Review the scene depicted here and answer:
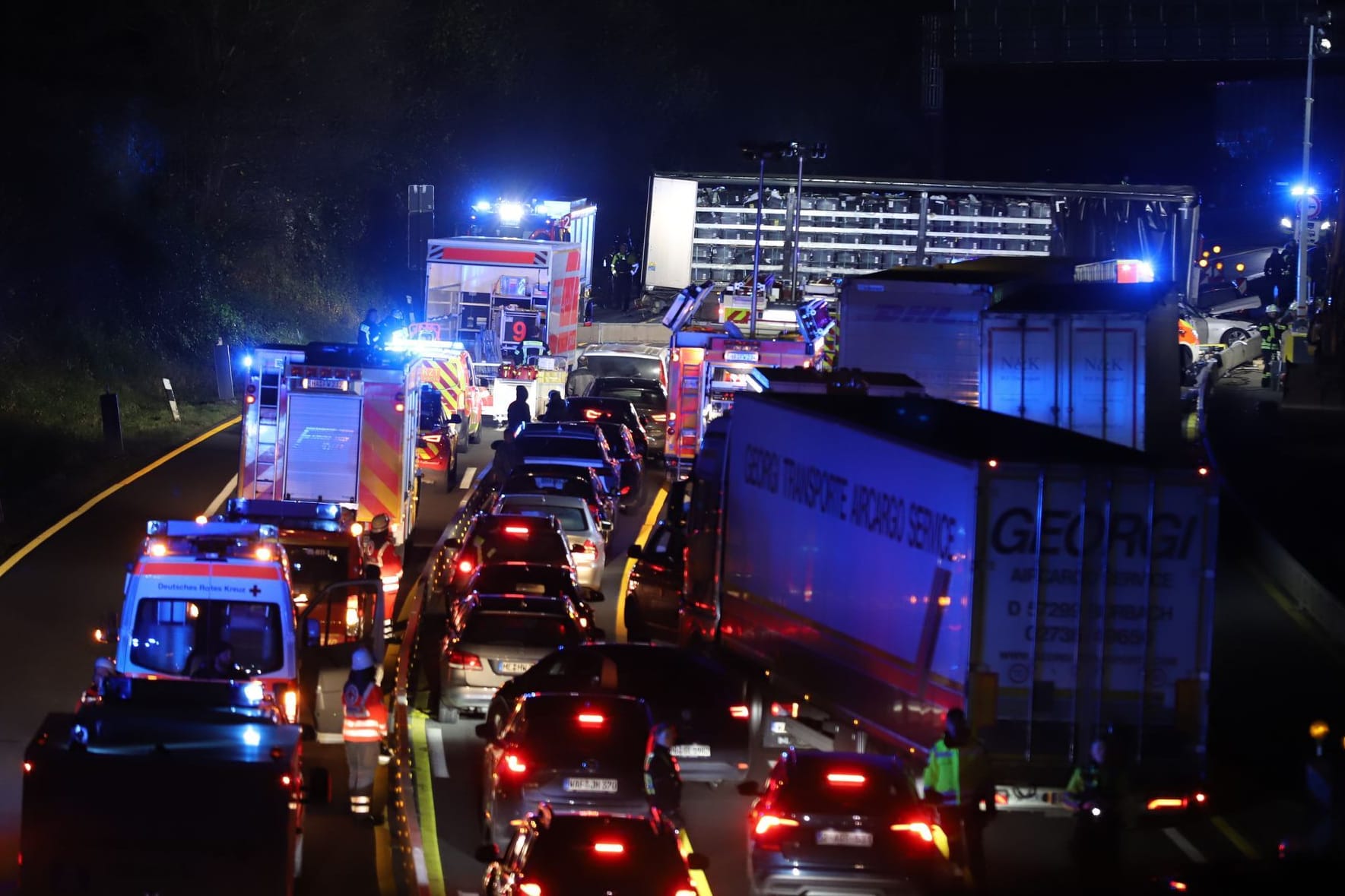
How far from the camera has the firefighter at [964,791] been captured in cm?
1373

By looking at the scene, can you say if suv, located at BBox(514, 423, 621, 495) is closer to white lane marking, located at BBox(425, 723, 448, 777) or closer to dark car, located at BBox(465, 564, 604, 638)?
dark car, located at BBox(465, 564, 604, 638)

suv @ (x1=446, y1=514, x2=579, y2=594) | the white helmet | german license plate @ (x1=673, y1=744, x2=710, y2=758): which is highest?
suv @ (x1=446, y1=514, x2=579, y2=594)

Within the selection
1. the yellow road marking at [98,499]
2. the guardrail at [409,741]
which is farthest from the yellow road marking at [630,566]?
the yellow road marking at [98,499]

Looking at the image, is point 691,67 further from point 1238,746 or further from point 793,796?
point 793,796

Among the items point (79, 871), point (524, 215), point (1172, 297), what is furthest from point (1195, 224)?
point (79, 871)

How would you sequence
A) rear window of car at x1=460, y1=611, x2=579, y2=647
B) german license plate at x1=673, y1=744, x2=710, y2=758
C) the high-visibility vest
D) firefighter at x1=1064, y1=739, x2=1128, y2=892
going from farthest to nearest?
rear window of car at x1=460, y1=611, x2=579, y2=647 < german license plate at x1=673, y1=744, x2=710, y2=758 < the high-visibility vest < firefighter at x1=1064, y1=739, x2=1128, y2=892

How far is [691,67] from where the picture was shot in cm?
9100

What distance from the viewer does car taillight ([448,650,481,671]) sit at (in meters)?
18.5

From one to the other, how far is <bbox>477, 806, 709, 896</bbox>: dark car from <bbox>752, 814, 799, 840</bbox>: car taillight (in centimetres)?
124

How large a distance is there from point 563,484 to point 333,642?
31.3 ft

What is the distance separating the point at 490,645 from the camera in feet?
61.3

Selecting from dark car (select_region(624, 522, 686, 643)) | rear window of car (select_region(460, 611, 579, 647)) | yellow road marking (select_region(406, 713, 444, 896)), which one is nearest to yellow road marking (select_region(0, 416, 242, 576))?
dark car (select_region(624, 522, 686, 643))

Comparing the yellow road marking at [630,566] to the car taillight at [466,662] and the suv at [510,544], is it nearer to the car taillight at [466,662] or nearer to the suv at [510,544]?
the suv at [510,544]

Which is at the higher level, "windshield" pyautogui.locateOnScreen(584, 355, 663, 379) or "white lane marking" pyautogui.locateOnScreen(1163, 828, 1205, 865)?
"windshield" pyautogui.locateOnScreen(584, 355, 663, 379)
